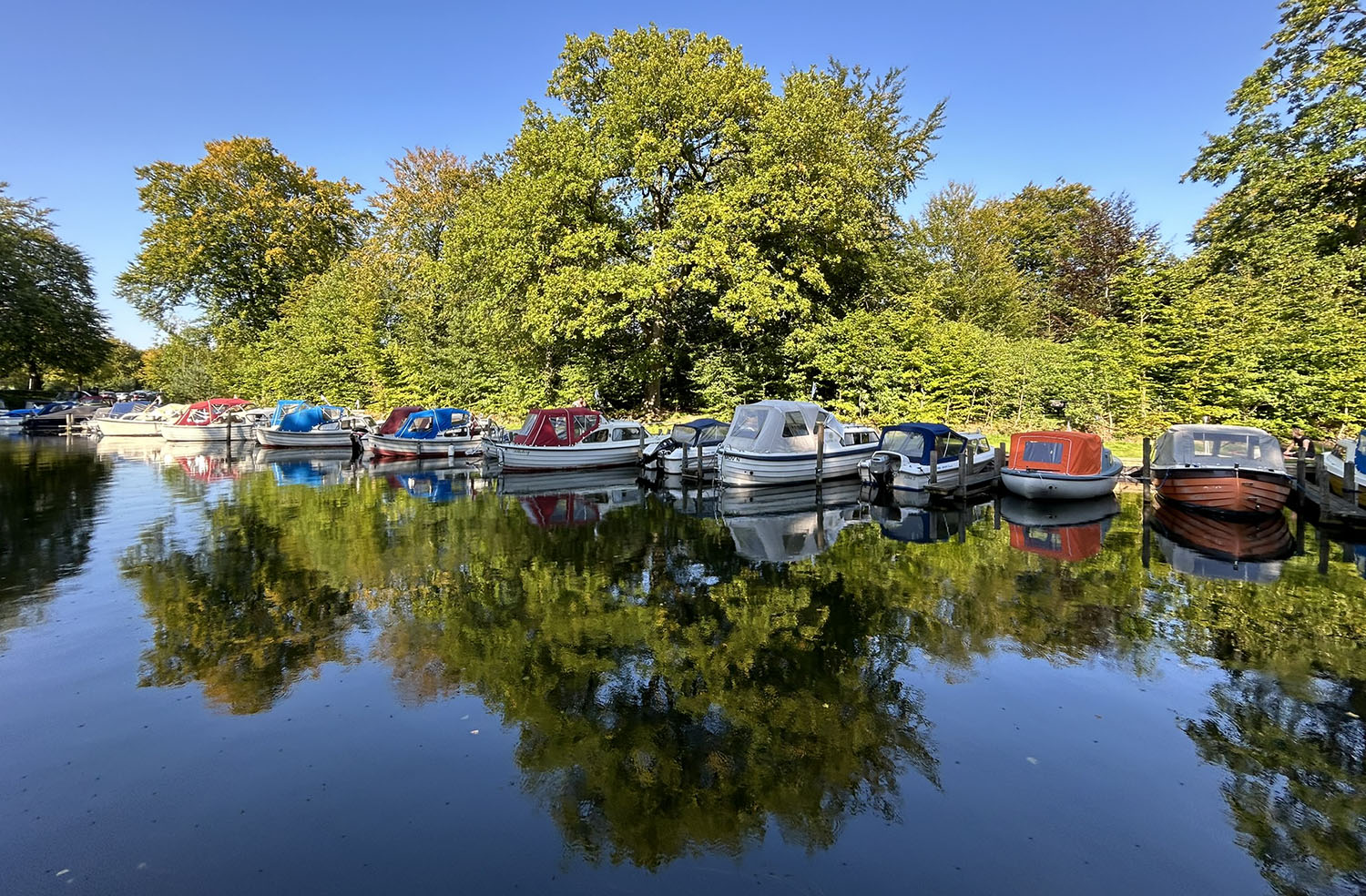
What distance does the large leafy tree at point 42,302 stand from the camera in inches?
1937

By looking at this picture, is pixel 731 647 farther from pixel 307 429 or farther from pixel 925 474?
pixel 307 429

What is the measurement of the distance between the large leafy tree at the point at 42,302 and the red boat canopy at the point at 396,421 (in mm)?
38346

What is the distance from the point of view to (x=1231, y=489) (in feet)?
50.1

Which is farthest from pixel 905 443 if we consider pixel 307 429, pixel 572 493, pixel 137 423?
pixel 137 423

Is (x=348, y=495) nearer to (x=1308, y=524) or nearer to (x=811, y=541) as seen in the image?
(x=811, y=541)

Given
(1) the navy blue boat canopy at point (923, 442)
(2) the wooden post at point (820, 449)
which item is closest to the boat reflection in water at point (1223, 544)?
(1) the navy blue boat canopy at point (923, 442)

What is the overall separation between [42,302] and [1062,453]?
2627 inches

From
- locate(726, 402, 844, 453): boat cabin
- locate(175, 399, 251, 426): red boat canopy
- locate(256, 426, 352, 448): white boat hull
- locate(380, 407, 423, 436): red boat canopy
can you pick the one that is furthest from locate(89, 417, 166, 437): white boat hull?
locate(726, 402, 844, 453): boat cabin

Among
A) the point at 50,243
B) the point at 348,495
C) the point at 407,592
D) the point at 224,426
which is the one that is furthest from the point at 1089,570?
the point at 50,243

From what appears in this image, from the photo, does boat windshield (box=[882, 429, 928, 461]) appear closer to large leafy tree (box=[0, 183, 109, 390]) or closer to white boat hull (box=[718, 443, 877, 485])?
white boat hull (box=[718, 443, 877, 485])

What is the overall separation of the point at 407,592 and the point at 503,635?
104 inches

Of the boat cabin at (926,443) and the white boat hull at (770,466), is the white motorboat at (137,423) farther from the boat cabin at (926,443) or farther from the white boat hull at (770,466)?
the boat cabin at (926,443)

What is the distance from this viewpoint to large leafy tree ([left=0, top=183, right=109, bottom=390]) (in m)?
49.2

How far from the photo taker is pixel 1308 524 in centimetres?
1534
